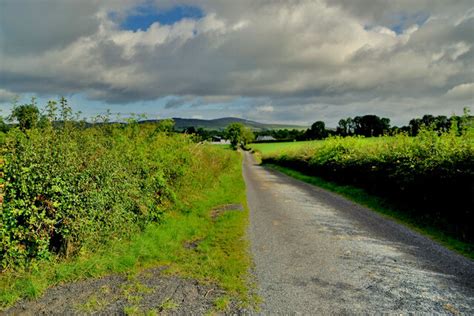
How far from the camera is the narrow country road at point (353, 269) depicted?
212 inches

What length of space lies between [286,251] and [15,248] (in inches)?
215

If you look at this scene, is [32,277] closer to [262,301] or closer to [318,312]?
[262,301]

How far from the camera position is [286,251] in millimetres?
8102

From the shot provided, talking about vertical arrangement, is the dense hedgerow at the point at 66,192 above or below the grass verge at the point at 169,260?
above

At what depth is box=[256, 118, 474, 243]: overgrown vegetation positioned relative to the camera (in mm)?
10039

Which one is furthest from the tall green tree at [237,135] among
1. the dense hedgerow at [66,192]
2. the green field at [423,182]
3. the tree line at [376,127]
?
the dense hedgerow at [66,192]

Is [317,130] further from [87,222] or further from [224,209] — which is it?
[87,222]

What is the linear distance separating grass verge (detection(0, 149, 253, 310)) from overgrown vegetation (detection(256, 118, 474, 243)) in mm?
6229

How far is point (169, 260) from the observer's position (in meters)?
7.54

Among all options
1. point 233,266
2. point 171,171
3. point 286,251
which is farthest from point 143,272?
point 171,171

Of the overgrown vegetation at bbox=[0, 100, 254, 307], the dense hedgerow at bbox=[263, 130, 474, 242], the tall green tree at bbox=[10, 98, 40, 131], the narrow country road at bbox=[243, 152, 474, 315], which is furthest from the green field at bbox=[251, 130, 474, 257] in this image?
the tall green tree at bbox=[10, 98, 40, 131]

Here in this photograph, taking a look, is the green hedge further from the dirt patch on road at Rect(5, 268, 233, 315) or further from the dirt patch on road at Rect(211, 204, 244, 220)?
Result: the dirt patch on road at Rect(211, 204, 244, 220)

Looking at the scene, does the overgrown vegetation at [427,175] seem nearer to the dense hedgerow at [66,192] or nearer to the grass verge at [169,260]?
the grass verge at [169,260]

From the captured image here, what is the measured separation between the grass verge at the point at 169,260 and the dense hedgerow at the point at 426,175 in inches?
247
